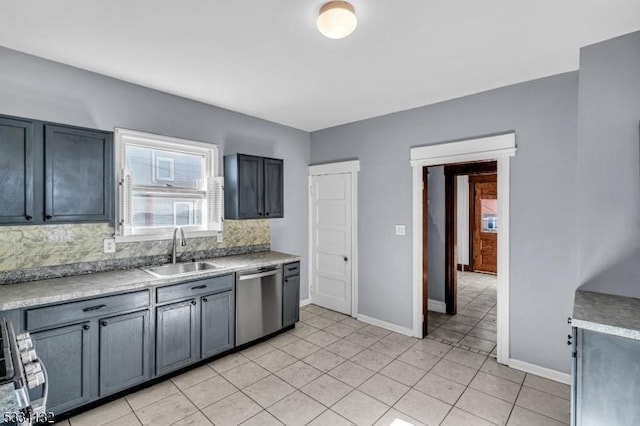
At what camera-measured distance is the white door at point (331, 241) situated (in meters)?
4.32

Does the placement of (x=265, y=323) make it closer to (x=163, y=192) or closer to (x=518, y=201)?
(x=163, y=192)

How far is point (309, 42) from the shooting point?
2.23 m

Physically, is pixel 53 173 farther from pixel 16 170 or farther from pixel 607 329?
pixel 607 329

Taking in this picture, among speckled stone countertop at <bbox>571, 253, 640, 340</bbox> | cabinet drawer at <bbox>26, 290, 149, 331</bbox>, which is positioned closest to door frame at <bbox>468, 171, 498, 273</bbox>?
speckled stone countertop at <bbox>571, 253, 640, 340</bbox>

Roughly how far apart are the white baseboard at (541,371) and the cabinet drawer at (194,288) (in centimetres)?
280

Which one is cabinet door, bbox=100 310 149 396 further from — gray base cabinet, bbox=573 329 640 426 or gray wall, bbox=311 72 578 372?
gray base cabinet, bbox=573 329 640 426

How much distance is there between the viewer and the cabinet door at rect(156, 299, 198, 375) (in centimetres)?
261

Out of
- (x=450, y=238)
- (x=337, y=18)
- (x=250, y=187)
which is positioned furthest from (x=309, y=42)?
(x=450, y=238)

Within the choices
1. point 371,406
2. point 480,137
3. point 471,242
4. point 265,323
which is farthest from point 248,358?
point 471,242

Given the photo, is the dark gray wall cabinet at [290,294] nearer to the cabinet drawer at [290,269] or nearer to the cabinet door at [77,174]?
the cabinet drawer at [290,269]

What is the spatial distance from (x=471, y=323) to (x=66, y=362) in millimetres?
4237

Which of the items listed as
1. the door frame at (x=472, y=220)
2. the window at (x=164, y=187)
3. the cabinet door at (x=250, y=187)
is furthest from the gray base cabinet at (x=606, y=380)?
the door frame at (x=472, y=220)

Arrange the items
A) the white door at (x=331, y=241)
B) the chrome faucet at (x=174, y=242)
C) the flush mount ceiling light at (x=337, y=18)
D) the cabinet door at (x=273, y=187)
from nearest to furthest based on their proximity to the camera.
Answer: the flush mount ceiling light at (x=337, y=18), the chrome faucet at (x=174, y=242), the cabinet door at (x=273, y=187), the white door at (x=331, y=241)

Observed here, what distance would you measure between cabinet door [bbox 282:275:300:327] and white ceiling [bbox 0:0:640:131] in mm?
2102
